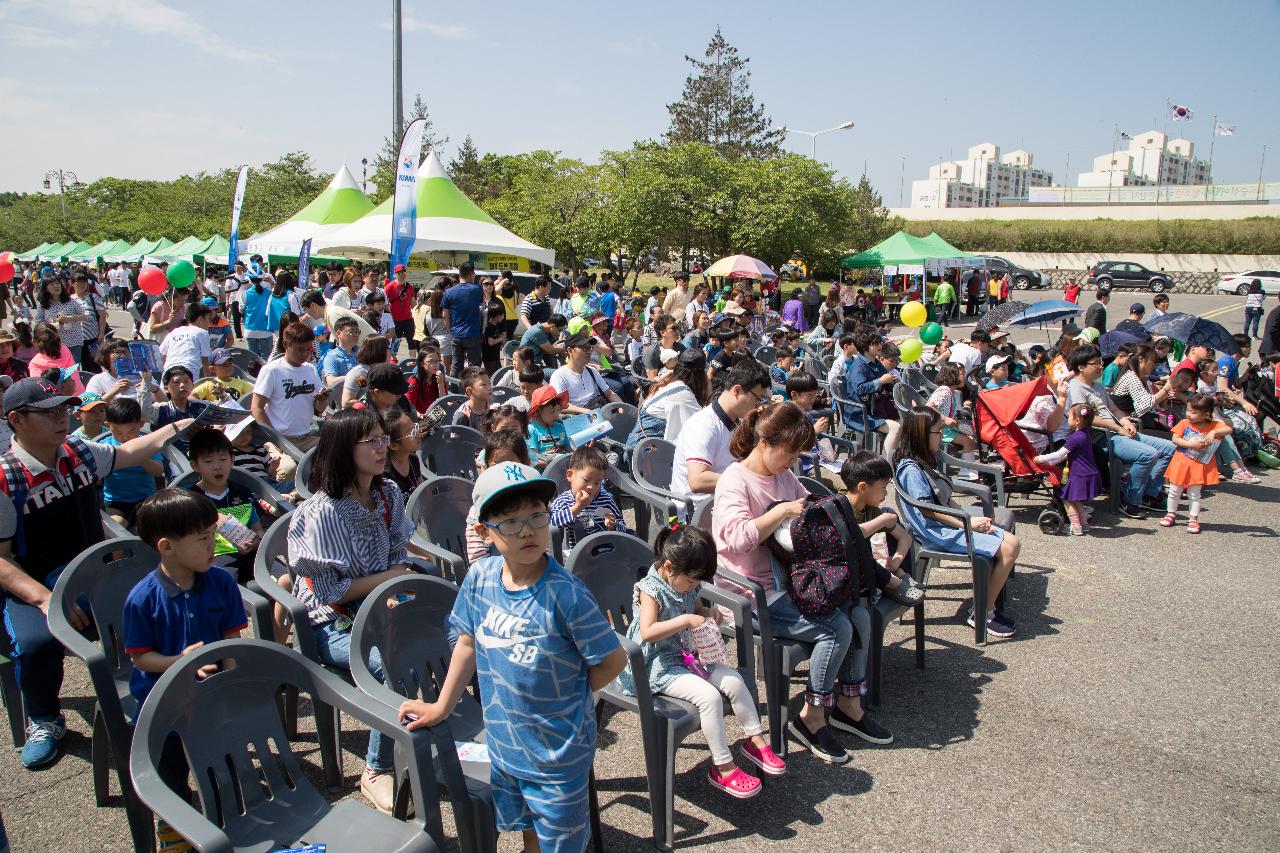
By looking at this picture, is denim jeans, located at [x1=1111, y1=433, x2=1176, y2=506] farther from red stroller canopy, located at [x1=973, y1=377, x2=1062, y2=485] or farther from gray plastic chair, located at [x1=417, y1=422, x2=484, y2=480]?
gray plastic chair, located at [x1=417, y1=422, x2=484, y2=480]

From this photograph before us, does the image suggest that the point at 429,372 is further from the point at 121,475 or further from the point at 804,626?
the point at 804,626

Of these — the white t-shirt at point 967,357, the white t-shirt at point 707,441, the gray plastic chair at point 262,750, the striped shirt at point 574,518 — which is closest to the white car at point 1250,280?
the white t-shirt at point 967,357

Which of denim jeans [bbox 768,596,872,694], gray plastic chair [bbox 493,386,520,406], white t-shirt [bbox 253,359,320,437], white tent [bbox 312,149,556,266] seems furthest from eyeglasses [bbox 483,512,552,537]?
white tent [bbox 312,149,556,266]

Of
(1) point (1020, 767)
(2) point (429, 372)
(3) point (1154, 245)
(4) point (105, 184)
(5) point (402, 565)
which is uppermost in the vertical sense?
(4) point (105, 184)

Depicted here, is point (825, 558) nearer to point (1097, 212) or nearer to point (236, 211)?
point (236, 211)

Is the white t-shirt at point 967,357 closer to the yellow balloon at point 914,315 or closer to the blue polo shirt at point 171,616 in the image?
the yellow balloon at point 914,315

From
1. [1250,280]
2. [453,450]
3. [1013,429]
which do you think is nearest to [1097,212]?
[1250,280]

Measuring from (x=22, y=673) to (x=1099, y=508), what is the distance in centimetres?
828

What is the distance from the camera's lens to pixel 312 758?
3.60 m

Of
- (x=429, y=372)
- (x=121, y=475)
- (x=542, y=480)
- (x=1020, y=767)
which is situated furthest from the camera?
(x=429, y=372)

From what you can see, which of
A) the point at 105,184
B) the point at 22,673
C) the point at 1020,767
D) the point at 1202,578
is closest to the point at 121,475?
the point at 22,673

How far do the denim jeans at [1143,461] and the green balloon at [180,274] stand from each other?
11378 mm

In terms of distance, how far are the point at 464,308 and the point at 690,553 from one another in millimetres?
7997

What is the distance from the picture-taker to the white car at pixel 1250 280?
37.7 meters
